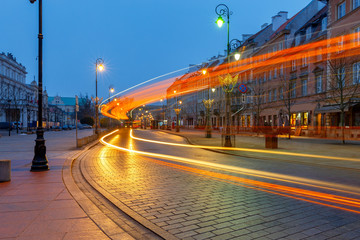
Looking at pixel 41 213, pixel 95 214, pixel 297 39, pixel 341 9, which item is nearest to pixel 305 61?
pixel 297 39

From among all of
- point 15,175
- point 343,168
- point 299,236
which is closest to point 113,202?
point 299,236

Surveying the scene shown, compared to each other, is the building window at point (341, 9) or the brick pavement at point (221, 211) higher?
the building window at point (341, 9)

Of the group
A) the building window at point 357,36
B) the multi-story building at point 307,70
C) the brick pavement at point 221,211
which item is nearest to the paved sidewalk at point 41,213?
the brick pavement at point 221,211

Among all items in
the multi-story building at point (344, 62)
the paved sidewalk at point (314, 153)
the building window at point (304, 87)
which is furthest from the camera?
the building window at point (304, 87)

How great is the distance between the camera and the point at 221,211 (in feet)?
16.6

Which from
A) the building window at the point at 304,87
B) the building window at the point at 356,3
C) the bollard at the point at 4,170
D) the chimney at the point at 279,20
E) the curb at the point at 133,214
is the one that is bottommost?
the curb at the point at 133,214

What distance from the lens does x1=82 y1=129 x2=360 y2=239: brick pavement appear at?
4070 mm

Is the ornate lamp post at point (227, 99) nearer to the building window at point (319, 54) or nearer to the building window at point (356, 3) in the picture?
the building window at point (356, 3)

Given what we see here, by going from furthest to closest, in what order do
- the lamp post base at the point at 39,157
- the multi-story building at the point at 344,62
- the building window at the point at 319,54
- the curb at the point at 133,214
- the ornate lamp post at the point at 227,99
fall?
the building window at the point at 319,54 → the multi-story building at the point at 344,62 → the ornate lamp post at the point at 227,99 → the lamp post base at the point at 39,157 → the curb at the point at 133,214

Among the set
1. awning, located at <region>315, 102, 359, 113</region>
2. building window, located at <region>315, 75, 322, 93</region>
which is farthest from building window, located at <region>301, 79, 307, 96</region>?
awning, located at <region>315, 102, 359, 113</region>

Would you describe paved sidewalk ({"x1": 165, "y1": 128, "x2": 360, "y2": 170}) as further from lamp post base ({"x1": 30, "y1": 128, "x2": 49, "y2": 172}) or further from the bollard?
the bollard

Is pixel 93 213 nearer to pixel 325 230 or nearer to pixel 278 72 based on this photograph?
pixel 325 230

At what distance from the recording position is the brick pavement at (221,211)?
160 inches

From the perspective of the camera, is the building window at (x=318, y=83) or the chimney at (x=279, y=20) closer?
the building window at (x=318, y=83)
